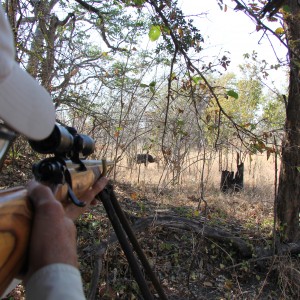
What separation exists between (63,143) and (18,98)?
370 millimetres

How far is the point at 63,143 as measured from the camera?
1.00m

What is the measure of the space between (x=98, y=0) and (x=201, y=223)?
3650 mm

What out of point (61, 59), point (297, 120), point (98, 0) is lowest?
point (297, 120)

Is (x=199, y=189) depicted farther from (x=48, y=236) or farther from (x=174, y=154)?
(x=48, y=236)

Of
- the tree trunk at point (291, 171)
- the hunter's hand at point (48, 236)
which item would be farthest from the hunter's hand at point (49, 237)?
the tree trunk at point (291, 171)

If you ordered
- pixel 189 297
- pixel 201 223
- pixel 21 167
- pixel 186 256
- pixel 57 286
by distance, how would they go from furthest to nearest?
pixel 21 167
pixel 201 223
pixel 186 256
pixel 189 297
pixel 57 286

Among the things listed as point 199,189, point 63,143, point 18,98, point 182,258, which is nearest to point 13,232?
point 18,98

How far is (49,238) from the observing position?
69cm

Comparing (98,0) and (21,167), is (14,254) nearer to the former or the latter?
(21,167)

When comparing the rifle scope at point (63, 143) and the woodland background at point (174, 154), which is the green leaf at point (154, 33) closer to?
the woodland background at point (174, 154)

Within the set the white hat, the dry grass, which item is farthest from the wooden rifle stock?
the dry grass

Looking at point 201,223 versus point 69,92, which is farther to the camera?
point 69,92

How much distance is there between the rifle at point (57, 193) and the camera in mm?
667

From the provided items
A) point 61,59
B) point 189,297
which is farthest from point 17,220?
point 61,59
